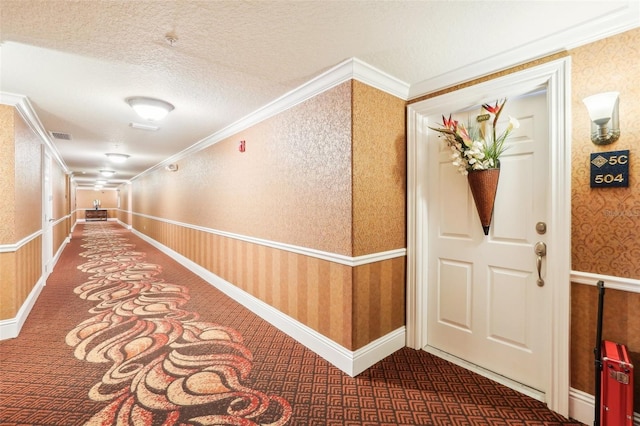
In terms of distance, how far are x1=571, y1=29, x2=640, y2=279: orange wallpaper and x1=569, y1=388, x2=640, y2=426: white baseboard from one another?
31.6 inches

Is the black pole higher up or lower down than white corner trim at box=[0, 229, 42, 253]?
lower down

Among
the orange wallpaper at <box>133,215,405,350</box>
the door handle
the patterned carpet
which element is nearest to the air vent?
the patterned carpet

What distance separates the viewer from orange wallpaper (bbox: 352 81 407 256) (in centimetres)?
238

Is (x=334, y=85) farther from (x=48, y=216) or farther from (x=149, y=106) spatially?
(x=48, y=216)

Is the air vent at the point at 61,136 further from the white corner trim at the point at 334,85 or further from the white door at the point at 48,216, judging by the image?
the white corner trim at the point at 334,85

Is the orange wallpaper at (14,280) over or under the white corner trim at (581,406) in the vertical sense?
over

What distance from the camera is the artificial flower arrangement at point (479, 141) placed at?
2.21 m

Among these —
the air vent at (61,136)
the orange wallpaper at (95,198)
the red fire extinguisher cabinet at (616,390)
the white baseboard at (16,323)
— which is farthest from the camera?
the orange wallpaper at (95,198)

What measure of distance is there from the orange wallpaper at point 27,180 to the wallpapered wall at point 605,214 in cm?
495

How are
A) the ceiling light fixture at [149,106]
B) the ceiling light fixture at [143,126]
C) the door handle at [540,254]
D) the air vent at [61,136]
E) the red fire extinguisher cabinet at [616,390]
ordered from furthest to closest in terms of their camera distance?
the air vent at [61,136] < the ceiling light fixture at [143,126] < the ceiling light fixture at [149,106] < the door handle at [540,254] < the red fire extinguisher cabinet at [616,390]

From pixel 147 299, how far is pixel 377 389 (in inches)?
131

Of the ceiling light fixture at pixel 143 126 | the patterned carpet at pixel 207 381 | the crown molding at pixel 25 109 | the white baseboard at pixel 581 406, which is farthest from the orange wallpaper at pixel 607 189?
the crown molding at pixel 25 109

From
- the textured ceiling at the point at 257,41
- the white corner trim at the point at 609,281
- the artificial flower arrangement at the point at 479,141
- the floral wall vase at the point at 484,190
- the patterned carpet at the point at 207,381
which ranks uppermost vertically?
the textured ceiling at the point at 257,41

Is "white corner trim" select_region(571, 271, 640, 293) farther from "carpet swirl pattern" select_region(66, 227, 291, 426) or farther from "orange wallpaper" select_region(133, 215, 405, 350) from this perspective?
"carpet swirl pattern" select_region(66, 227, 291, 426)
